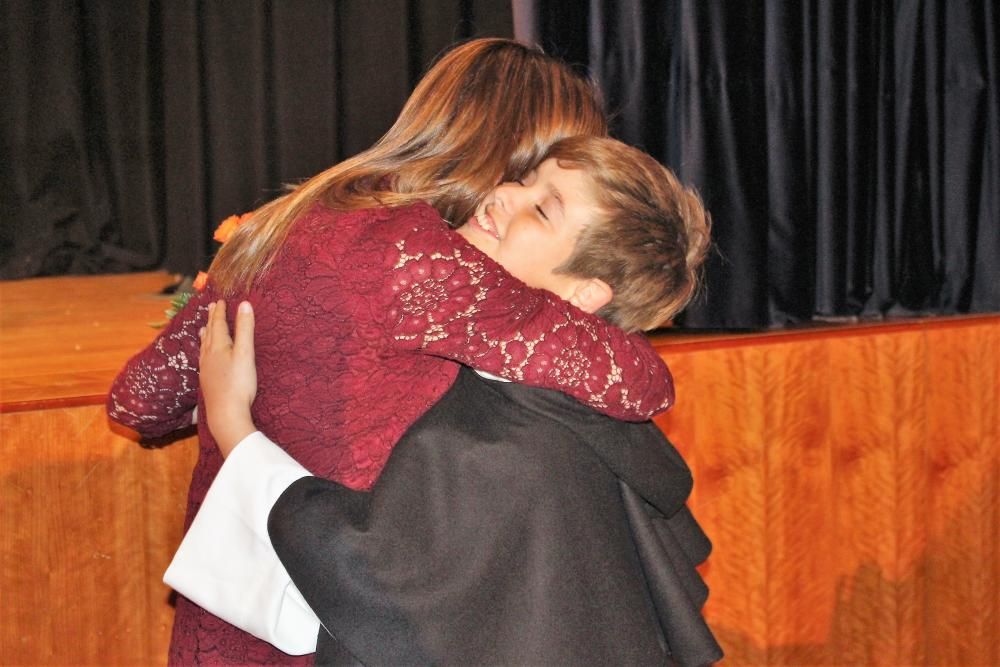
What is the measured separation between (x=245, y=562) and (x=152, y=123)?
10.4 feet

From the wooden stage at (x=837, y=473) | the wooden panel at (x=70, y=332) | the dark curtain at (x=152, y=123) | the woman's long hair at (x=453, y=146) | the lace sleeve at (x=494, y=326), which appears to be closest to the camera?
the lace sleeve at (x=494, y=326)

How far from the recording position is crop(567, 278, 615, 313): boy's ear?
145 cm

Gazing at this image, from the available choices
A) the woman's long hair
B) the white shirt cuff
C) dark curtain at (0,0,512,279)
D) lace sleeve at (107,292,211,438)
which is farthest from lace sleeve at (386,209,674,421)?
dark curtain at (0,0,512,279)

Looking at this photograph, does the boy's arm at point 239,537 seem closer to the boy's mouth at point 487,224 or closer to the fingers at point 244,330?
the fingers at point 244,330

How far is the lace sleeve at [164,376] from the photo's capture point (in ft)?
4.71

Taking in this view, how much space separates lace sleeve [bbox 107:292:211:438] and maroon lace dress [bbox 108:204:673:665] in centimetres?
10

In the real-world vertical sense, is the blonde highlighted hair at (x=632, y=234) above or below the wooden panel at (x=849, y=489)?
above

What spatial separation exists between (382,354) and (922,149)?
2085mm

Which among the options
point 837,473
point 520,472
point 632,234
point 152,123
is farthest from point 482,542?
point 152,123

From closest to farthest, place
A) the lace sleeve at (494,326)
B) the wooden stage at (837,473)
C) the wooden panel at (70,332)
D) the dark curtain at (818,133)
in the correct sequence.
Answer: the lace sleeve at (494,326) < the wooden panel at (70,332) < the wooden stage at (837,473) < the dark curtain at (818,133)

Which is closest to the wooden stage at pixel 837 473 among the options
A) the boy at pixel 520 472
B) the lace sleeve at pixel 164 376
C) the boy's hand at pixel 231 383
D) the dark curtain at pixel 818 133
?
the dark curtain at pixel 818 133

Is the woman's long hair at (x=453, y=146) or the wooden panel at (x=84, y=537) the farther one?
the wooden panel at (x=84, y=537)

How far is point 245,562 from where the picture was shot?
1.31 meters

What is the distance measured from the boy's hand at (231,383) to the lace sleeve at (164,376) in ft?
0.33
